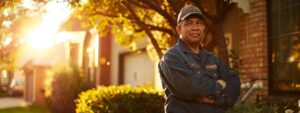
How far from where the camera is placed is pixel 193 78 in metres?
4.14

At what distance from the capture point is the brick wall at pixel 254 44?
9188 mm

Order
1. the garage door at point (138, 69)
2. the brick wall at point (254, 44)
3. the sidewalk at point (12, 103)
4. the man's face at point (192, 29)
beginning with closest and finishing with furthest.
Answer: the man's face at point (192, 29) → the brick wall at point (254, 44) → the garage door at point (138, 69) → the sidewalk at point (12, 103)

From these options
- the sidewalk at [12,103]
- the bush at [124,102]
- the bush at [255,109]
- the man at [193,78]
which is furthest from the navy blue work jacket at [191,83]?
the sidewalk at [12,103]

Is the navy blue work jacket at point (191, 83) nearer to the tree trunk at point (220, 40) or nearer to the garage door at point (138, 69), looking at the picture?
the tree trunk at point (220, 40)

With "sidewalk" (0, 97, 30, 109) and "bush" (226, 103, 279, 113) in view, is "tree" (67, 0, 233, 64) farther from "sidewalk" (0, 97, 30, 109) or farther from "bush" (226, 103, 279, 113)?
"sidewalk" (0, 97, 30, 109)

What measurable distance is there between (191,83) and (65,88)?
1520 centimetres

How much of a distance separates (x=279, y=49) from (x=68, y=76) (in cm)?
1166

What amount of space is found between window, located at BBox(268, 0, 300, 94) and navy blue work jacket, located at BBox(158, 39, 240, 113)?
4.32 metres

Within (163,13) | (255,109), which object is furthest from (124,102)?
(255,109)

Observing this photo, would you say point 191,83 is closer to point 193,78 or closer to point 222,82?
point 193,78

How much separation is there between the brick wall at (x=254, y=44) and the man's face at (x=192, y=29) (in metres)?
5.10

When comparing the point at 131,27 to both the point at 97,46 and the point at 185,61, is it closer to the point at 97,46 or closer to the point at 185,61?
the point at 185,61

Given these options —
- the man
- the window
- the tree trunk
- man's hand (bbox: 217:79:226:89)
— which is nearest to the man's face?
the man

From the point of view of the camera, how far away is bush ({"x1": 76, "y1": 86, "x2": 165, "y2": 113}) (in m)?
10.8
